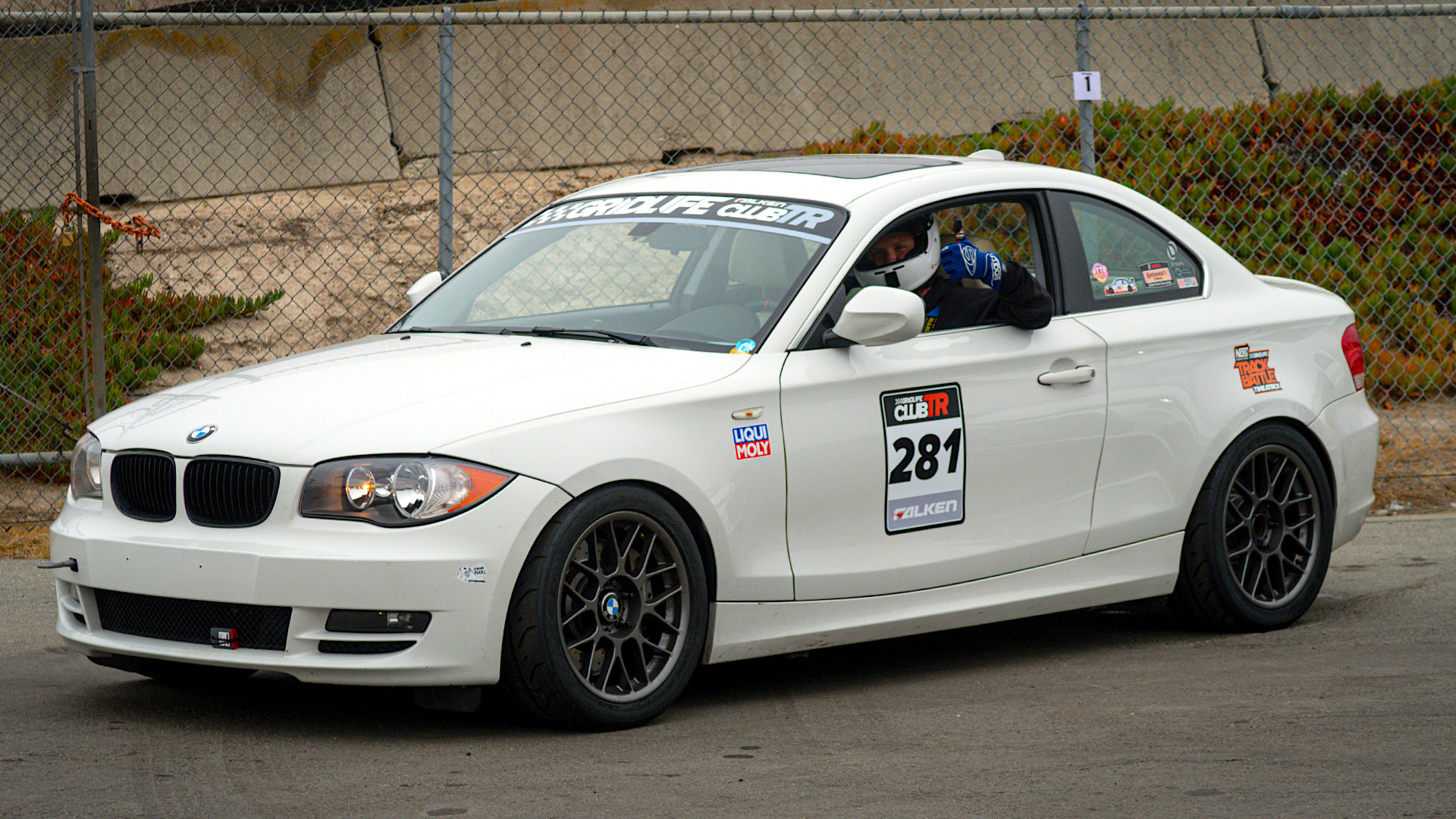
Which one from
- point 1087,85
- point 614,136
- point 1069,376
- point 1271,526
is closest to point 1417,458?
point 1087,85

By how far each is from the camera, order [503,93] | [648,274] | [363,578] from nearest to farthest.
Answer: [363,578]
[648,274]
[503,93]

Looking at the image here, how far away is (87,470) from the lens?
16.3 feet

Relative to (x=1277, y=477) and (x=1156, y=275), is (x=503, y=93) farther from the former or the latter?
(x=1277, y=477)

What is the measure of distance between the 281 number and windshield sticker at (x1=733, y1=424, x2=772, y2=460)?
486mm

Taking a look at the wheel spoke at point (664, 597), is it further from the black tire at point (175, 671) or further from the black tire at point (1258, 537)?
the black tire at point (1258, 537)

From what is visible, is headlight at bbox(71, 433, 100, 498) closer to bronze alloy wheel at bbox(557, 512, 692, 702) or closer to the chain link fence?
bronze alloy wheel at bbox(557, 512, 692, 702)

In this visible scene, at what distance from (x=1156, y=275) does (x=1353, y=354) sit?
982 millimetres

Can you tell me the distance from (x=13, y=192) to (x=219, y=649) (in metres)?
8.48

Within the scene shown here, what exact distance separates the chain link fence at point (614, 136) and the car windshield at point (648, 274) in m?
5.12

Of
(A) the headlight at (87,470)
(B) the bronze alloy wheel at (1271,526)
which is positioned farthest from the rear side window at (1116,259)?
(A) the headlight at (87,470)

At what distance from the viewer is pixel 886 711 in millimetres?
5094

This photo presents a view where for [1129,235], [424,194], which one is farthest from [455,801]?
[424,194]

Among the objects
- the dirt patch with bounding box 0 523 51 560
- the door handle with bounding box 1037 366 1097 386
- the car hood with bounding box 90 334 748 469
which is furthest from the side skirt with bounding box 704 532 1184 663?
the dirt patch with bounding box 0 523 51 560

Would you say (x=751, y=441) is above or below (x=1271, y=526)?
above
